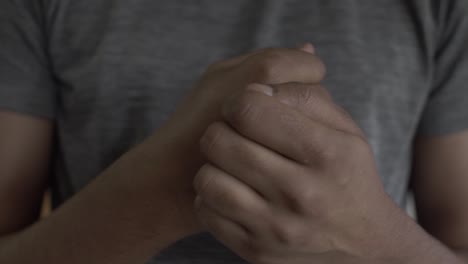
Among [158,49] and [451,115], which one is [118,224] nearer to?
[158,49]

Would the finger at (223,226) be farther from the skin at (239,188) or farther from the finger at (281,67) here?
the finger at (281,67)

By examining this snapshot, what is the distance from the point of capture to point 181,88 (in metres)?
0.64

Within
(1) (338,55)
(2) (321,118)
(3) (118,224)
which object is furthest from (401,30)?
(3) (118,224)

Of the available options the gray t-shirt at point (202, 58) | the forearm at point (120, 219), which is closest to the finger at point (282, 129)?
the forearm at point (120, 219)

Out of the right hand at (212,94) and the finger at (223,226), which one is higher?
the right hand at (212,94)

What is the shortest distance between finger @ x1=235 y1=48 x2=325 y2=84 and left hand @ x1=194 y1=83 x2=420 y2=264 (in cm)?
3

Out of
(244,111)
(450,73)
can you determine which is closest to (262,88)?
(244,111)

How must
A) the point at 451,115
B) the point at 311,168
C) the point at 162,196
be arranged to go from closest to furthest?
the point at 311,168 < the point at 162,196 < the point at 451,115

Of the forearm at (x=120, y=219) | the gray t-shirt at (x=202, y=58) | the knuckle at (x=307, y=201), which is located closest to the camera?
the knuckle at (x=307, y=201)

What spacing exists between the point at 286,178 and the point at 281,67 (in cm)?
12

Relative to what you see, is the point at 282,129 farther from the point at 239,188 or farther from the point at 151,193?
the point at 151,193

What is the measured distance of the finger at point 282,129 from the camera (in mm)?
402

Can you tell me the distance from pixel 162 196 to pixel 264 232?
0.13 meters

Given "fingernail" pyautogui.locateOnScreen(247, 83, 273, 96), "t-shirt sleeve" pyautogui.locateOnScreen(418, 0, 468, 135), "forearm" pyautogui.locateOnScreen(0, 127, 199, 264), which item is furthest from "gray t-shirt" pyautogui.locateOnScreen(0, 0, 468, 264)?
"fingernail" pyautogui.locateOnScreen(247, 83, 273, 96)
